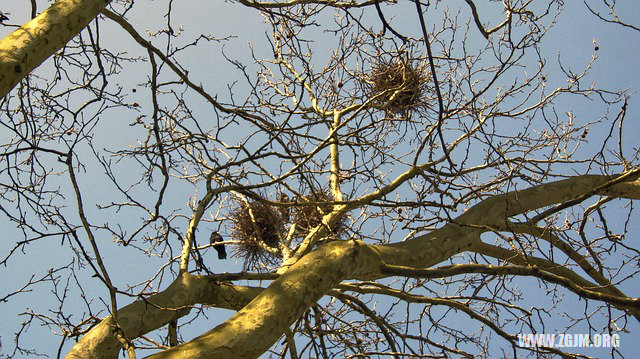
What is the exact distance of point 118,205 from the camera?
3650 millimetres

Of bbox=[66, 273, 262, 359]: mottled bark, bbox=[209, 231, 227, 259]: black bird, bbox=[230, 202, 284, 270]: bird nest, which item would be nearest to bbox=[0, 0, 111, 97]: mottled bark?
bbox=[66, 273, 262, 359]: mottled bark

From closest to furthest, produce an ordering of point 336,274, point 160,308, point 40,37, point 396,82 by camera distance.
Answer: point 40,37
point 160,308
point 336,274
point 396,82

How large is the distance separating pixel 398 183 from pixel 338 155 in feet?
6.36

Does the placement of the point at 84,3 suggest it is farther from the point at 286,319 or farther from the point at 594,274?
the point at 594,274

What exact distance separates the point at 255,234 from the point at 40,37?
344 cm

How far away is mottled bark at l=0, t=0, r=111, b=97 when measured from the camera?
1.94 meters

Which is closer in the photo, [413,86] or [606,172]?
[606,172]

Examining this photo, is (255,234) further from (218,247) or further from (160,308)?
(160,308)

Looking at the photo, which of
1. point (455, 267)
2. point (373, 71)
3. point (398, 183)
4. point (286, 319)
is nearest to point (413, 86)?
point (373, 71)

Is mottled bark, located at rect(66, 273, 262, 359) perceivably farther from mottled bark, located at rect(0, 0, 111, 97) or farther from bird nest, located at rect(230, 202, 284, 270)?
bird nest, located at rect(230, 202, 284, 270)

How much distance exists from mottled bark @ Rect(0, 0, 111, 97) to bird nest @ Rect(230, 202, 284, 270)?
3114 millimetres

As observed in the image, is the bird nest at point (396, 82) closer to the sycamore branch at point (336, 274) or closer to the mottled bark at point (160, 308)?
the sycamore branch at point (336, 274)

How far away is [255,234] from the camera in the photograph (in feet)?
17.3

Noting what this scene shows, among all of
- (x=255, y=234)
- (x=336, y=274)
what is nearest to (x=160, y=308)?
(x=336, y=274)
